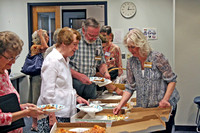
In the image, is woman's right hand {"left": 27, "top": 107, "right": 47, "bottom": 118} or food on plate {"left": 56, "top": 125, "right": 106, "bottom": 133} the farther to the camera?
food on plate {"left": 56, "top": 125, "right": 106, "bottom": 133}

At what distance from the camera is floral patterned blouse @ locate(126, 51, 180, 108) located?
2.15 meters

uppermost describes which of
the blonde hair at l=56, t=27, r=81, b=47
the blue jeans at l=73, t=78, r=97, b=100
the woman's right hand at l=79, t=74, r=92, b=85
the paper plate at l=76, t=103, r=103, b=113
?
the blonde hair at l=56, t=27, r=81, b=47

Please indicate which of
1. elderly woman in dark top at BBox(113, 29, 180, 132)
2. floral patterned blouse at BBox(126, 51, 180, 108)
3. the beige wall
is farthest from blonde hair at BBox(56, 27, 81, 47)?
the beige wall

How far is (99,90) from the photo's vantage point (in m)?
3.43

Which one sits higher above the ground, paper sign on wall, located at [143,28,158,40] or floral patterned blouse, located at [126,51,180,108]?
paper sign on wall, located at [143,28,158,40]

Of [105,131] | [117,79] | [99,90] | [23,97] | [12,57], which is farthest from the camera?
[23,97]

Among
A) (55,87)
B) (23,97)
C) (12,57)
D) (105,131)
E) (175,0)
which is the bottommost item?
(23,97)

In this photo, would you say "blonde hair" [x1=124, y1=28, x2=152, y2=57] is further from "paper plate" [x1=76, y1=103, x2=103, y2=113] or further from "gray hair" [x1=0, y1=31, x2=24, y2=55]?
"gray hair" [x1=0, y1=31, x2=24, y2=55]

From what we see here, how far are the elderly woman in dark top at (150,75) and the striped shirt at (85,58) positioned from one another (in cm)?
68

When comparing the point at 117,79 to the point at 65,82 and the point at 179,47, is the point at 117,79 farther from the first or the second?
the point at 65,82

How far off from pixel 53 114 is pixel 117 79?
6.10ft

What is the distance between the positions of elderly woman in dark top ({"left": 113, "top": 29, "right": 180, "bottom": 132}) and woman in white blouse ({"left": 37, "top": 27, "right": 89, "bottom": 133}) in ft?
1.62

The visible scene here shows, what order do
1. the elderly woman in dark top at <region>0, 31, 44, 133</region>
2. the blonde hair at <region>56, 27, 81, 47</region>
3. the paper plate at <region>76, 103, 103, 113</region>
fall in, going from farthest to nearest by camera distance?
1. the paper plate at <region>76, 103, 103, 113</region>
2. the blonde hair at <region>56, 27, 81, 47</region>
3. the elderly woman in dark top at <region>0, 31, 44, 133</region>

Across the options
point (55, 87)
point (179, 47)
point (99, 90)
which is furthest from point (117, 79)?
point (55, 87)
